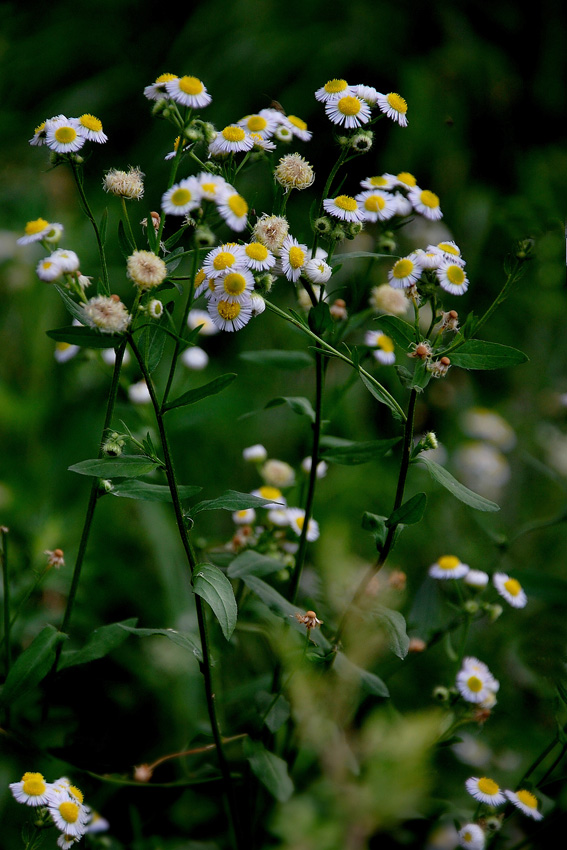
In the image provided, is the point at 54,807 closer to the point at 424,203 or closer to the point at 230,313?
the point at 230,313

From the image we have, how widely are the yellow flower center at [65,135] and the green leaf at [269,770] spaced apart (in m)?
0.69

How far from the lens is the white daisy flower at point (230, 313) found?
0.75 m

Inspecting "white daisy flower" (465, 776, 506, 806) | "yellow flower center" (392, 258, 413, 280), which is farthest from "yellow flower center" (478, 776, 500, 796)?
"yellow flower center" (392, 258, 413, 280)

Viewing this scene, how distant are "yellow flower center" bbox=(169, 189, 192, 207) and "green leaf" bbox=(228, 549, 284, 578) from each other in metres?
0.42

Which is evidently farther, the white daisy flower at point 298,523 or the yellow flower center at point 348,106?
the white daisy flower at point 298,523

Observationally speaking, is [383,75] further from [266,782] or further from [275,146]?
[266,782]

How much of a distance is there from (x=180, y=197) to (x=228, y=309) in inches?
4.5

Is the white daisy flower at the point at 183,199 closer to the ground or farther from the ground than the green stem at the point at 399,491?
farther from the ground

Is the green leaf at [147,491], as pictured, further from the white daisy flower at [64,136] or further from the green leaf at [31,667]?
the white daisy flower at [64,136]

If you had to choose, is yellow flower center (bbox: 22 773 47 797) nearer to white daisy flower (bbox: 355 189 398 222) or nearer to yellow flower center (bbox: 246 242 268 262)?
yellow flower center (bbox: 246 242 268 262)

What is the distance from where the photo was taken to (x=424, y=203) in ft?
2.98

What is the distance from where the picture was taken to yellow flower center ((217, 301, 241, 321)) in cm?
75

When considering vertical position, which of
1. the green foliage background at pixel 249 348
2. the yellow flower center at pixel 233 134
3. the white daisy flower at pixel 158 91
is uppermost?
the white daisy flower at pixel 158 91

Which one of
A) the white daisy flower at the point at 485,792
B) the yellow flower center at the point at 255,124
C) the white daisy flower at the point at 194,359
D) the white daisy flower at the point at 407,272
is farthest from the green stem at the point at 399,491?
the white daisy flower at the point at 194,359
